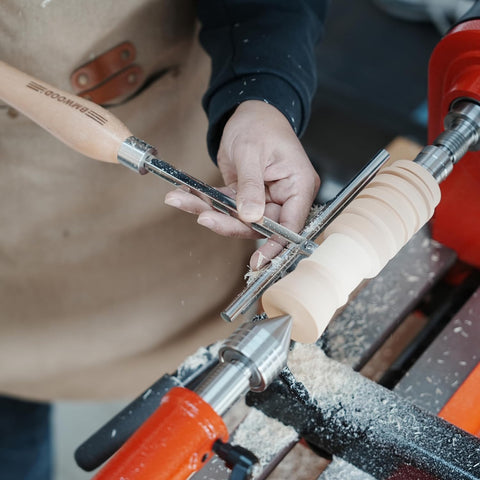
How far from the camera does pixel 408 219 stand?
590 mm

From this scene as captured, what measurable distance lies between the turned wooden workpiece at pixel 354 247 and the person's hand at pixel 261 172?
3.9 inches

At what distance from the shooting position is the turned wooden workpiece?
51 centimetres

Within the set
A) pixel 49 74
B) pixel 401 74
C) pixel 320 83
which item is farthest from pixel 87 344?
pixel 401 74

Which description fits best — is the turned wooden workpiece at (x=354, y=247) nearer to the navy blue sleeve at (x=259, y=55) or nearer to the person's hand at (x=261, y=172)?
the person's hand at (x=261, y=172)

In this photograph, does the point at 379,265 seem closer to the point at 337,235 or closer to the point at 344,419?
the point at 337,235

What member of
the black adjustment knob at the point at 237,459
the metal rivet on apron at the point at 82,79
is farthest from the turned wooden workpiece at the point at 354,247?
the metal rivet on apron at the point at 82,79

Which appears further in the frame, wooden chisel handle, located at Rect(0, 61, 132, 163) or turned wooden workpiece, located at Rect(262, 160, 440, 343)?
wooden chisel handle, located at Rect(0, 61, 132, 163)

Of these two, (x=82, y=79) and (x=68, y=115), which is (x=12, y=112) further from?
(x=68, y=115)

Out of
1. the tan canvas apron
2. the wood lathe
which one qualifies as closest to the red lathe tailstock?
the wood lathe

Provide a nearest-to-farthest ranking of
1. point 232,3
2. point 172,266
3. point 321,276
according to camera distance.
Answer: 1. point 321,276
2. point 232,3
3. point 172,266

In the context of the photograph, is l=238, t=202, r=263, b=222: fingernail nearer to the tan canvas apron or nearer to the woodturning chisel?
the woodturning chisel

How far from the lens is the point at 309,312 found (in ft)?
1.65

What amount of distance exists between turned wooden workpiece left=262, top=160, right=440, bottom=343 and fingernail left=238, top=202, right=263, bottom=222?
0.07 m

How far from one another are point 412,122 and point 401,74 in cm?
21
